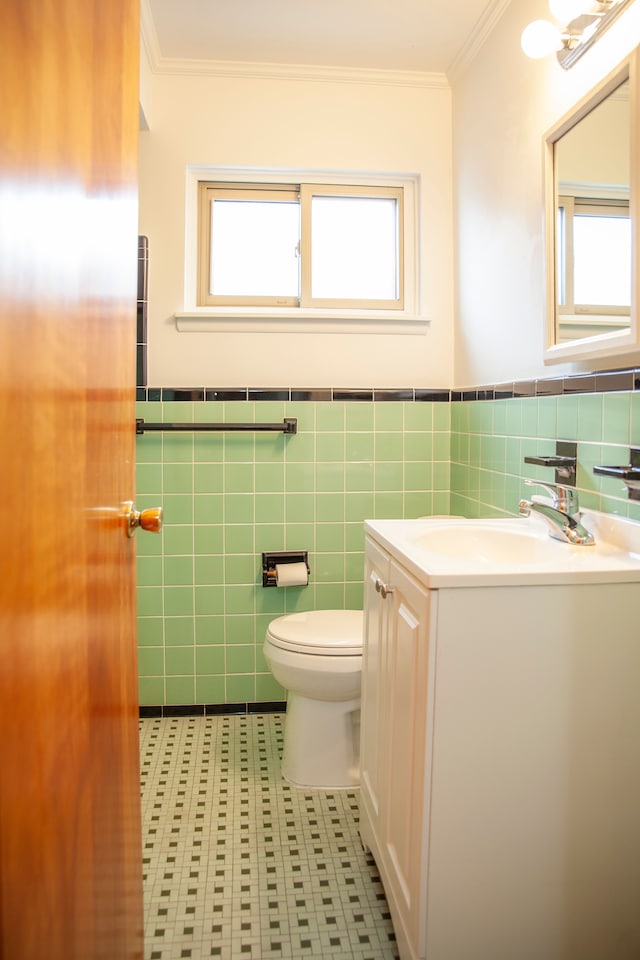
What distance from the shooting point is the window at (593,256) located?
1.34m

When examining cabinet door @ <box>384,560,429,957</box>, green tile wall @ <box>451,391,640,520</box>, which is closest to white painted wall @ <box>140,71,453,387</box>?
green tile wall @ <box>451,391,640,520</box>

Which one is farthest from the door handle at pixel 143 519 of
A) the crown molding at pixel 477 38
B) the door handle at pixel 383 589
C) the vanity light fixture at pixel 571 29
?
the crown molding at pixel 477 38

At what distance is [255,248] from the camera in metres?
2.71

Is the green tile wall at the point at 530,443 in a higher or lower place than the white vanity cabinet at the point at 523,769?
higher

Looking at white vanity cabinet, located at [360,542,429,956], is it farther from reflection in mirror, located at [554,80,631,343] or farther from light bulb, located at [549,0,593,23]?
light bulb, located at [549,0,593,23]

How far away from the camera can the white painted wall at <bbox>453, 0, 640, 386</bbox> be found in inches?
67.4

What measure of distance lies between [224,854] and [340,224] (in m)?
2.30

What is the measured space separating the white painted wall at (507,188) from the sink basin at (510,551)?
387 millimetres

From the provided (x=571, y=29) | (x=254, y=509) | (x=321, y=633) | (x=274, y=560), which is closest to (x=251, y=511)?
(x=254, y=509)

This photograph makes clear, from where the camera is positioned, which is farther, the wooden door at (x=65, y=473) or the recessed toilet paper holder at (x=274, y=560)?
the recessed toilet paper holder at (x=274, y=560)

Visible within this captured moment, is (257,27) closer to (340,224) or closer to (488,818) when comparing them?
(340,224)

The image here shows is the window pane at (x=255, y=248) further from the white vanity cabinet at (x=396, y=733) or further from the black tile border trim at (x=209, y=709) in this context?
the black tile border trim at (x=209, y=709)

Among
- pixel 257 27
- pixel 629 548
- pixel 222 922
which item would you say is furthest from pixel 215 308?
pixel 222 922

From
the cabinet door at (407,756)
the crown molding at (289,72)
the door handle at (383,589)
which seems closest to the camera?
the cabinet door at (407,756)
